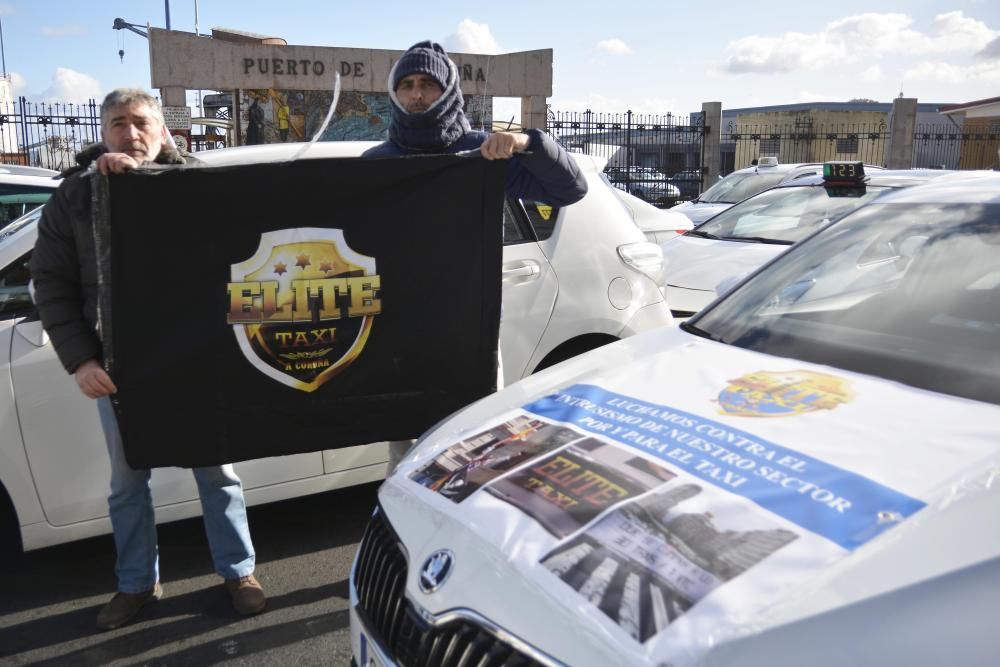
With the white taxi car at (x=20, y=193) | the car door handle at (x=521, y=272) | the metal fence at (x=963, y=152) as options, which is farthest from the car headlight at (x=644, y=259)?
the metal fence at (x=963, y=152)

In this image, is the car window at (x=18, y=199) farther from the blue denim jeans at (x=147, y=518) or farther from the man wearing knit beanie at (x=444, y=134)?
the man wearing knit beanie at (x=444, y=134)

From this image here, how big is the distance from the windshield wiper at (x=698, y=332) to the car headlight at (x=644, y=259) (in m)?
1.34

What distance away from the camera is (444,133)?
3.07 m

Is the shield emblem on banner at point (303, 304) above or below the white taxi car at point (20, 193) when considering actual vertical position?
below

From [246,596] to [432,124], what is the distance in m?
1.97

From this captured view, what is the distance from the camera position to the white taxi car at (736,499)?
129 cm

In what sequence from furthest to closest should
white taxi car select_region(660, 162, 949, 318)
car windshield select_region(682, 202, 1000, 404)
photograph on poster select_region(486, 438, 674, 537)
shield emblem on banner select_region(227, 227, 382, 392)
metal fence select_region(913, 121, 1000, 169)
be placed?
metal fence select_region(913, 121, 1000, 169)
white taxi car select_region(660, 162, 949, 318)
shield emblem on banner select_region(227, 227, 382, 392)
car windshield select_region(682, 202, 1000, 404)
photograph on poster select_region(486, 438, 674, 537)

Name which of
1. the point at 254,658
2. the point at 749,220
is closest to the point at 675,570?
the point at 254,658

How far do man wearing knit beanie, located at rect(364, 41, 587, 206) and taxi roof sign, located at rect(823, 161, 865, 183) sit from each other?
376cm

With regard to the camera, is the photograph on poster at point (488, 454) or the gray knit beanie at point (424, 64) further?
the gray knit beanie at point (424, 64)

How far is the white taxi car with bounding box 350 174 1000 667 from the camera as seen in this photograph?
1292 mm

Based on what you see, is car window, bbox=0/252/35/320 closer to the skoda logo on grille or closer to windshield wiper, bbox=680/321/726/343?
the skoda logo on grille

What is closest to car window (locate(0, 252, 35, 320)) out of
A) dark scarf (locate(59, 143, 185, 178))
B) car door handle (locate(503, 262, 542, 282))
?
dark scarf (locate(59, 143, 185, 178))

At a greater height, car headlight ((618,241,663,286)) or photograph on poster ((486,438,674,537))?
car headlight ((618,241,663,286))
